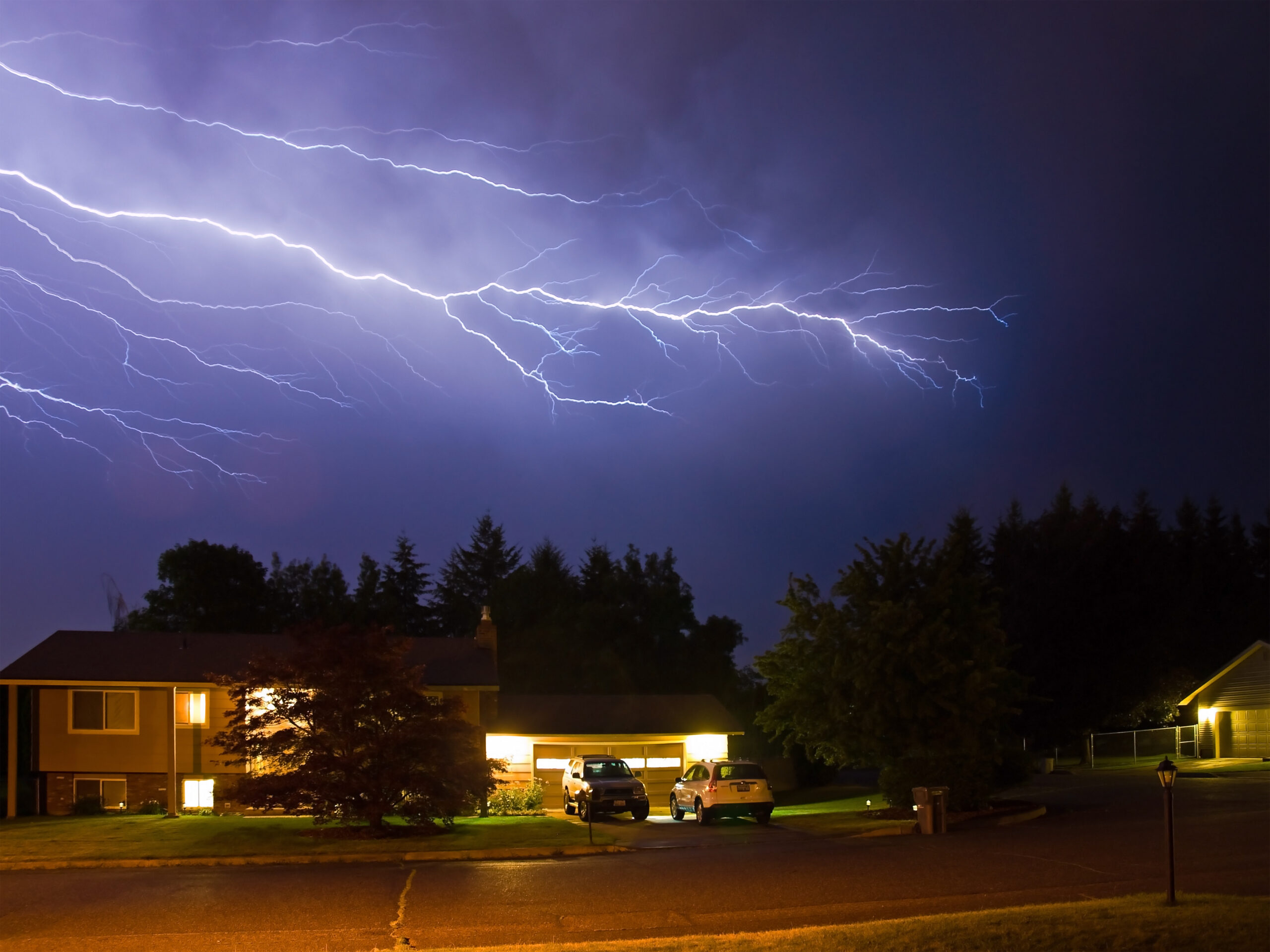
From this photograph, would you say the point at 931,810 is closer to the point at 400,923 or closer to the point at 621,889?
the point at 621,889

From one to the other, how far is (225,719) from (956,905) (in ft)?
66.1

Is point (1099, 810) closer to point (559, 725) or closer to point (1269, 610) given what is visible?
point (559, 725)

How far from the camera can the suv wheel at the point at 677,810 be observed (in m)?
25.4

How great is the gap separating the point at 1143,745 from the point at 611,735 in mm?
20527

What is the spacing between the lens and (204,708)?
26.9m

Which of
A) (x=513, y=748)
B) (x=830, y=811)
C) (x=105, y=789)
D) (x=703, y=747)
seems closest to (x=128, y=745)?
(x=105, y=789)

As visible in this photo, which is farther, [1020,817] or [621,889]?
[1020,817]

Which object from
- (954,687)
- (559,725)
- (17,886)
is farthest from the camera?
(559,725)

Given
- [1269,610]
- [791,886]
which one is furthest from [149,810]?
[1269,610]

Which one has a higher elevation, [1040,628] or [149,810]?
[1040,628]

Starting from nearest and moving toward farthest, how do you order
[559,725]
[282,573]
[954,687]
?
[954,687] < [559,725] < [282,573]

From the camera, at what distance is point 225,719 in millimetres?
26688

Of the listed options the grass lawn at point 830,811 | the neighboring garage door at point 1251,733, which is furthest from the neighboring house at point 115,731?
the neighboring garage door at point 1251,733

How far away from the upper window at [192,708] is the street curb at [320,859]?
10.4m
